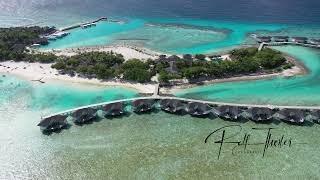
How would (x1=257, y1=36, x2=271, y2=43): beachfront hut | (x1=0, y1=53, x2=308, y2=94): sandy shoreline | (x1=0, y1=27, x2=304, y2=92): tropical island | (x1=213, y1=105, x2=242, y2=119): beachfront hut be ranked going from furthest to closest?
(x1=257, y1=36, x2=271, y2=43): beachfront hut → (x1=0, y1=27, x2=304, y2=92): tropical island → (x1=0, y1=53, x2=308, y2=94): sandy shoreline → (x1=213, y1=105, x2=242, y2=119): beachfront hut

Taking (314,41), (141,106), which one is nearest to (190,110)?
(141,106)

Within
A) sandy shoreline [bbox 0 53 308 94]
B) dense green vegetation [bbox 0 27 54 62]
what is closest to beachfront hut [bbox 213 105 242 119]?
sandy shoreline [bbox 0 53 308 94]

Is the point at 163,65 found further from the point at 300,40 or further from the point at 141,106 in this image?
the point at 300,40

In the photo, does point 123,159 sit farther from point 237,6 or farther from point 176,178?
point 237,6

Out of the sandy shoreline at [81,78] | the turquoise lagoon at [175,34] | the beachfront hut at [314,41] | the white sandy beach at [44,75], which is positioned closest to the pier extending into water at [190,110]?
the sandy shoreline at [81,78]

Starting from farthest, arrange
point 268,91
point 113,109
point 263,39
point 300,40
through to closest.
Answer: point 263,39
point 300,40
point 268,91
point 113,109

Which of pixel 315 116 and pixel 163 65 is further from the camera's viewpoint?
pixel 163 65

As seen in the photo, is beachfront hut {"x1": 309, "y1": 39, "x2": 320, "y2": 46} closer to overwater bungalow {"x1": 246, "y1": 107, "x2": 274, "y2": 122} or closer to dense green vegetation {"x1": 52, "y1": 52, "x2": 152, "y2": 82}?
overwater bungalow {"x1": 246, "y1": 107, "x2": 274, "y2": 122}

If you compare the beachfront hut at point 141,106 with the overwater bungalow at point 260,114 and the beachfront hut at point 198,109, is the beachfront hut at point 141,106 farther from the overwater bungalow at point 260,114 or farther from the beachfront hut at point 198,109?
the overwater bungalow at point 260,114
